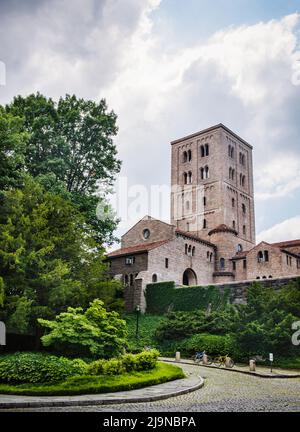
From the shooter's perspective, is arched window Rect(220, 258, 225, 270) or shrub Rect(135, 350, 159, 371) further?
arched window Rect(220, 258, 225, 270)

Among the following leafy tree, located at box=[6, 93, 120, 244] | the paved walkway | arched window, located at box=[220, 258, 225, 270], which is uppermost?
leafy tree, located at box=[6, 93, 120, 244]

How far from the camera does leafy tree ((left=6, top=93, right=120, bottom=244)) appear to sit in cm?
3422

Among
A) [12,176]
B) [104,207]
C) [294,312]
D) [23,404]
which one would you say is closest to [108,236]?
[104,207]

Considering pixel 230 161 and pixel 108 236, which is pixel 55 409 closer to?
pixel 108 236

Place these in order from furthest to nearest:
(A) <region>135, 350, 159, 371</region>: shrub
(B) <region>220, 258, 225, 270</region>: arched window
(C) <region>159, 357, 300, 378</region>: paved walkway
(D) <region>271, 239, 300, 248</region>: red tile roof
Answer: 1. (D) <region>271, 239, 300, 248</region>: red tile roof
2. (B) <region>220, 258, 225, 270</region>: arched window
3. (C) <region>159, 357, 300, 378</region>: paved walkway
4. (A) <region>135, 350, 159, 371</region>: shrub

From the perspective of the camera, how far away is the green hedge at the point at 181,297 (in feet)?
125

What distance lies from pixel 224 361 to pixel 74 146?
69.5 feet

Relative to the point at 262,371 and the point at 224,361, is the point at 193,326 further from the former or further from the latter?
the point at 262,371

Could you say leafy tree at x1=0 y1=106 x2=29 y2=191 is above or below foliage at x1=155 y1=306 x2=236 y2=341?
above

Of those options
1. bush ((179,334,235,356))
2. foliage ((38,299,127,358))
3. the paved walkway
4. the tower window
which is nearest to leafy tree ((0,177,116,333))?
foliage ((38,299,127,358))

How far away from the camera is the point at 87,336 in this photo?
1995cm

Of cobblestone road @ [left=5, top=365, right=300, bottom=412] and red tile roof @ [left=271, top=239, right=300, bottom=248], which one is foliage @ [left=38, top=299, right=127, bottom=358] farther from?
red tile roof @ [left=271, top=239, right=300, bottom=248]

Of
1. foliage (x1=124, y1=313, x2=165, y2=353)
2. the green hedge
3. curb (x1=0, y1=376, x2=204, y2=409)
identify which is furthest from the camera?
the green hedge

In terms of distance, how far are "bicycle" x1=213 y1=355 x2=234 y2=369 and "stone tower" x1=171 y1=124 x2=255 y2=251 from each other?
38064mm
